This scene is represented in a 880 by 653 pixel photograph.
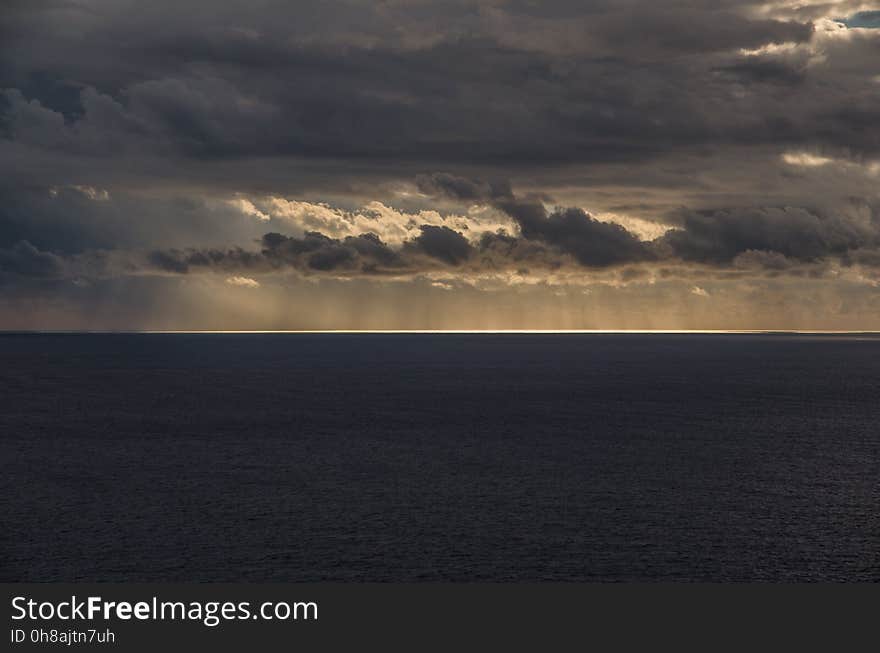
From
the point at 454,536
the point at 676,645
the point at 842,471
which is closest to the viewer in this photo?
the point at 676,645

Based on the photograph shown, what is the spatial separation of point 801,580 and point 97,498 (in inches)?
2129

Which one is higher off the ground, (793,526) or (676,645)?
(793,526)

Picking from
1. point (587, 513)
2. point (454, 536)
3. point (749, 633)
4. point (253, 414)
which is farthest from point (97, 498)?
point (253, 414)

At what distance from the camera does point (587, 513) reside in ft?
231

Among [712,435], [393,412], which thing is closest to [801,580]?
[712,435]

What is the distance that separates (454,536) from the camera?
208 ft

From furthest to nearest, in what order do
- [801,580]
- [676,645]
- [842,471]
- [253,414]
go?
[253,414], [842,471], [801,580], [676,645]

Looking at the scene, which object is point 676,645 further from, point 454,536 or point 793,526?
point 793,526

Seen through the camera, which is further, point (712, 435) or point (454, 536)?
point (712, 435)

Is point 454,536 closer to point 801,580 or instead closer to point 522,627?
point 522,627

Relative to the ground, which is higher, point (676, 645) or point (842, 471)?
point (842, 471)

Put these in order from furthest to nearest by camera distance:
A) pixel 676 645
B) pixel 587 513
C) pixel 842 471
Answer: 1. pixel 842 471
2. pixel 587 513
3. pixel 676 645

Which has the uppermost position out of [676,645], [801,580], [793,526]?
[793,526]

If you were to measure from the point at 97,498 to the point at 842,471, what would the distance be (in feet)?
224
